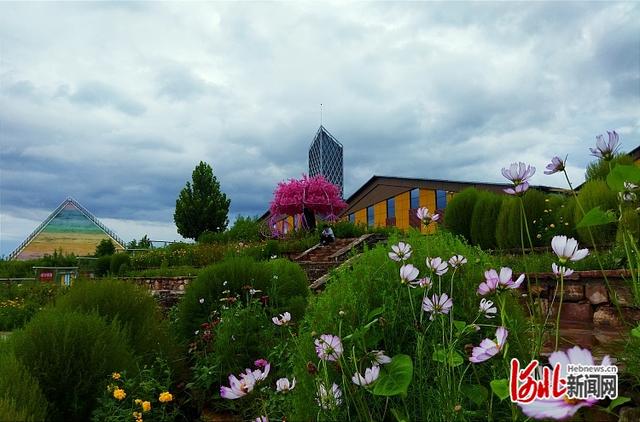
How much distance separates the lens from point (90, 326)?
2.75 meters

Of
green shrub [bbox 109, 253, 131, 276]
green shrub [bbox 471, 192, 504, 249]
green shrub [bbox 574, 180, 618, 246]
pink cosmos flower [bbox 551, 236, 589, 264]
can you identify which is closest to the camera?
pink cosmos flower [bbox 551, 236, 589, 264]

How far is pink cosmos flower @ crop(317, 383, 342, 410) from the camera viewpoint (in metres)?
1.60

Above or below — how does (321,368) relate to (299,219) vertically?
below

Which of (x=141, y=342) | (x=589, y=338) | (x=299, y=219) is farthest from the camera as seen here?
(x=299, y=219)

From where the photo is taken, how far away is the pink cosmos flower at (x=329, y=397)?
1597mm

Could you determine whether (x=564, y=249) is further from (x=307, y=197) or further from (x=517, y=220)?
(x=307, y=197)

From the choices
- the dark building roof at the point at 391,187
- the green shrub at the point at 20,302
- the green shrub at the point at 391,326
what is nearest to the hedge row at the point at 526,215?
the green shrub at the point at 391,326

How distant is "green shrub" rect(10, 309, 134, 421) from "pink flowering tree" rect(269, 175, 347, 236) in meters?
14.8

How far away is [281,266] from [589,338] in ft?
9.07

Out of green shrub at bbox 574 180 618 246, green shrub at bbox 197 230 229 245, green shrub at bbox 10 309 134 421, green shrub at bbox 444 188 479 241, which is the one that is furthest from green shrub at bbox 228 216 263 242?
green shrub at bbox 10 309 134 421

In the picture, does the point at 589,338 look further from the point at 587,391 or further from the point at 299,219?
the point at 299,219

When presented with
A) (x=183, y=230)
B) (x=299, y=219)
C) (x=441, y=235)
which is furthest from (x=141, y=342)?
(x=183, y=230)

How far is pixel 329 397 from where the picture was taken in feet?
5.24

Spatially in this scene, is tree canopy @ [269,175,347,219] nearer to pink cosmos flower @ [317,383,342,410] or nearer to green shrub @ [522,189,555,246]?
green shrub @ [522,189,555,246]
